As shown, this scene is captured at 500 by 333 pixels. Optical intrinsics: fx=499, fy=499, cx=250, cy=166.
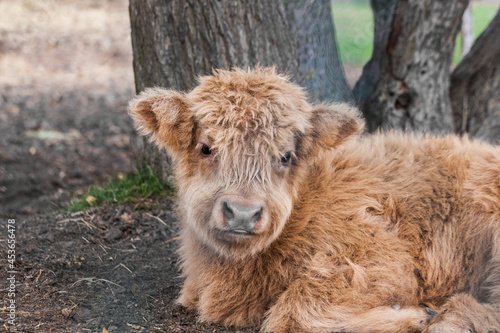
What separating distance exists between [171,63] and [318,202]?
7.77ft

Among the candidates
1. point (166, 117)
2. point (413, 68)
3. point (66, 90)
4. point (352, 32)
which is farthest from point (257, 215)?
point (66, 90)

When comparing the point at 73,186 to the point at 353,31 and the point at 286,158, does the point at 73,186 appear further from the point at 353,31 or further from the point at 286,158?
the point at 353,31

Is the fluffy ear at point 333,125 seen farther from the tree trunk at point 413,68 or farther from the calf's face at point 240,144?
the tree trunk at point 413,68

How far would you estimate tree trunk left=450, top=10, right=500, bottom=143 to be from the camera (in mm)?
6449

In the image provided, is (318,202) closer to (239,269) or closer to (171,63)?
(239,269)

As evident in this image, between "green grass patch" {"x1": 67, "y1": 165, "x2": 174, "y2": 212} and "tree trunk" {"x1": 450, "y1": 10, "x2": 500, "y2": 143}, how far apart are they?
4.04 m

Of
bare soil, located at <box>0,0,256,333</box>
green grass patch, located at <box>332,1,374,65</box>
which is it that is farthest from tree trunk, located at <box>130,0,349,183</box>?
bare soil, located at <box>0,0,256,333</box>

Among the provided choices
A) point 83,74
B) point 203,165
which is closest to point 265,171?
point 203,165

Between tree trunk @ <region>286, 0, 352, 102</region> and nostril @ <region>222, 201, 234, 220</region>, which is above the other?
tree trunk @ <region>286, 0, 352, 102</region>

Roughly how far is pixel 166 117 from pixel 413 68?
3.53m

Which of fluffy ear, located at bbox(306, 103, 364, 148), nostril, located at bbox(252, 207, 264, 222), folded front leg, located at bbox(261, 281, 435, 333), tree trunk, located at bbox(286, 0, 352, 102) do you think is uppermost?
tree trunk, located at bbox(286, 0, 352, 102)

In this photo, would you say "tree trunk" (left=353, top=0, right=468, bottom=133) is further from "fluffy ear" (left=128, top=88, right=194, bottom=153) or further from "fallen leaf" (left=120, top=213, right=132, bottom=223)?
"fallen leaf" (left=120, top=213, right=132, bottom=223)

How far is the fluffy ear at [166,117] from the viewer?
160 inches

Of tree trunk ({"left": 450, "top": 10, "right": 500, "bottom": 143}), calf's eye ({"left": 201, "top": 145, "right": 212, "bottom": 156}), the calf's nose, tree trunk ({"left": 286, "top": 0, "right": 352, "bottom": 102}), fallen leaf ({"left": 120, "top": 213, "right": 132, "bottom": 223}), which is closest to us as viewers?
the calf's nose
